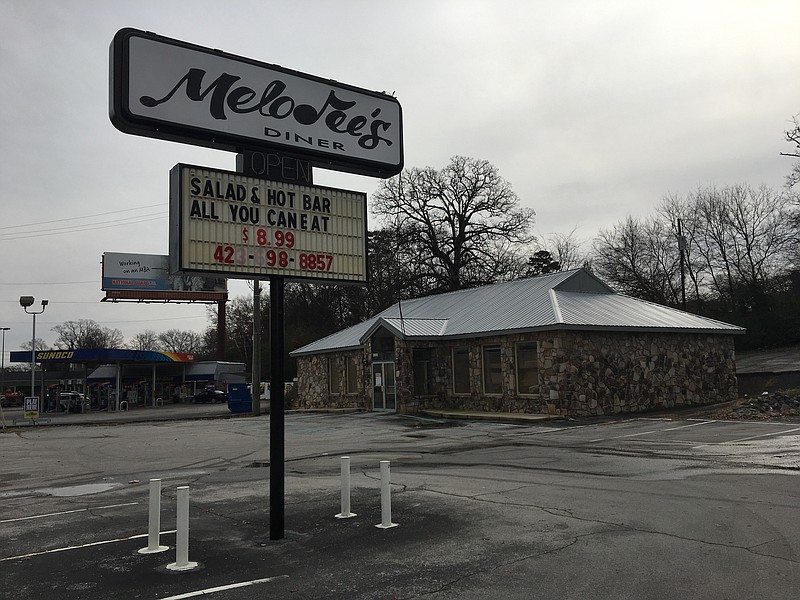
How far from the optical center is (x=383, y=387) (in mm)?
30000

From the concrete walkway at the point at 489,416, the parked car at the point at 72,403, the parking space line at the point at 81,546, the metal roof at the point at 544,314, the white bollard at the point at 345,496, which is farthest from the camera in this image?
the parked car at the point at 72,403

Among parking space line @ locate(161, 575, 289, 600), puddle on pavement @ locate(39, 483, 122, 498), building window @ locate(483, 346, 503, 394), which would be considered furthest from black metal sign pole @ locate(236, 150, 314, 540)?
building window @ locate(483, 346, 503, 394)

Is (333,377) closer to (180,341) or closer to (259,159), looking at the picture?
(259,159)

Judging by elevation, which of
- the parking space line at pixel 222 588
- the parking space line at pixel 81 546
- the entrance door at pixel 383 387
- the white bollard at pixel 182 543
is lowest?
the parking space line at pixel 222 588

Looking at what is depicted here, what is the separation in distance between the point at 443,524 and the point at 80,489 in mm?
7528

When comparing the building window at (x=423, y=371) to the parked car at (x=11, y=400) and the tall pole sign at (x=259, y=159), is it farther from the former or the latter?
the parked car at (x=11, y=400)

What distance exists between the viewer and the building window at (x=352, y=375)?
109 ft

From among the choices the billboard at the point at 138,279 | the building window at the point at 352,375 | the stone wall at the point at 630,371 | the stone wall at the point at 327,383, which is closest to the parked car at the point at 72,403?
the billboard at the point at 138,279

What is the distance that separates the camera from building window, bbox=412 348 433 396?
2914cm

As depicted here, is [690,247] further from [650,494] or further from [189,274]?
[189,274]

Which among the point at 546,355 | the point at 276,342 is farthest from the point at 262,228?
the point at 546,355

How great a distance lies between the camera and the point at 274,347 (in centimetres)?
816

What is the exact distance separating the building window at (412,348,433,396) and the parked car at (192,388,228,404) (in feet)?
115

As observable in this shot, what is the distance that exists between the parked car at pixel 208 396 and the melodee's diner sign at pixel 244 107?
2078 inches
